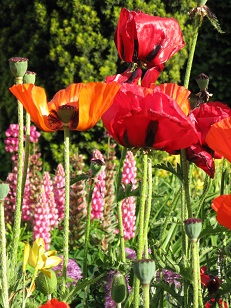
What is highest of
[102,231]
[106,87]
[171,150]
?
[106,87]

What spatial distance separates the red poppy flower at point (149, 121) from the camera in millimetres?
1321

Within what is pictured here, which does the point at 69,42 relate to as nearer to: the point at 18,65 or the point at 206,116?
the point at 18,65

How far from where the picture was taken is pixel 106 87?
135 cm

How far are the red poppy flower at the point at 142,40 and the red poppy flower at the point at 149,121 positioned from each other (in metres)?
0.27

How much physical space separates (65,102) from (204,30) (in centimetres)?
562

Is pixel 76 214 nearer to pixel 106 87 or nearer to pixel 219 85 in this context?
pixel 106 87

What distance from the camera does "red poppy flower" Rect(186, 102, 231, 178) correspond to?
4.64ft

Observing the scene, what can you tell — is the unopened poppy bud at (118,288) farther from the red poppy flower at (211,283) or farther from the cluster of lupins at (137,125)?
the red poppy flower at (211,283)

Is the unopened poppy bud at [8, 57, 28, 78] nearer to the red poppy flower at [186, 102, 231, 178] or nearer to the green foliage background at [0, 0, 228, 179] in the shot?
the red poppy flower at [186, 102, 231, 178]

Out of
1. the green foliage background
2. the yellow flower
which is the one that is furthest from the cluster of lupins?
the green foliage background

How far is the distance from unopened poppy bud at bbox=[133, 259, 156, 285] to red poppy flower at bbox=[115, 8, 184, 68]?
66cm

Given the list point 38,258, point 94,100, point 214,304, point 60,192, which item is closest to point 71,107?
point 94,100

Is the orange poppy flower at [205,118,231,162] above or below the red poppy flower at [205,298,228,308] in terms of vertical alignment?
above

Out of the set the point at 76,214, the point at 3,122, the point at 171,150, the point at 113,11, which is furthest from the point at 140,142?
the point at 3,122
